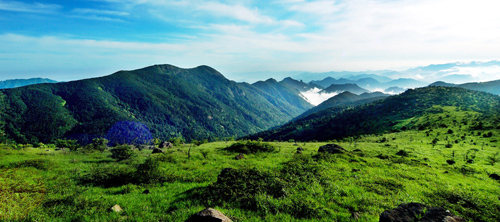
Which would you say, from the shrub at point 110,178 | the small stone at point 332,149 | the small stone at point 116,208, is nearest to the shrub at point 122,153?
the shrub at point 110,178

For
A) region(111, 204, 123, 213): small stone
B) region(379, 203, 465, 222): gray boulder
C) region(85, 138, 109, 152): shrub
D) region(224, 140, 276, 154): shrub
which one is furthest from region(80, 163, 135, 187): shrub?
region(85, 138, 109, 152): shrub

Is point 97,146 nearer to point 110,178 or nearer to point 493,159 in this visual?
point 110,178

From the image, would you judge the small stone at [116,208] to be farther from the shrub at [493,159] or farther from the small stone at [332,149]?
the shrub at [493,159]

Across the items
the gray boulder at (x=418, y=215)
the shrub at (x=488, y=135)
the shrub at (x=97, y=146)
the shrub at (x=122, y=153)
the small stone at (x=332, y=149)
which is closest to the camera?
the gray boulder at (x=418, y=215)

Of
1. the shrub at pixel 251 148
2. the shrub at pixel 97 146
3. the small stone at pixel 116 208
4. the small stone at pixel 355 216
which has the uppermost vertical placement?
the small stone at pixel 116 208

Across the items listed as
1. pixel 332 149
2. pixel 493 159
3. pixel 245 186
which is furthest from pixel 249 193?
pixel 493 159

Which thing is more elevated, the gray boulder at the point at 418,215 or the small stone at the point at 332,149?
the gray boulder at the point at 418,215

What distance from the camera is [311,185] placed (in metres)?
16.8

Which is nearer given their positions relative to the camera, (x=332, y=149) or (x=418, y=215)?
(x=418, y=215)

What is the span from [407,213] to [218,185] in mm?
11657

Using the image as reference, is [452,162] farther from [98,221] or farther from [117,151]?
[117,151]

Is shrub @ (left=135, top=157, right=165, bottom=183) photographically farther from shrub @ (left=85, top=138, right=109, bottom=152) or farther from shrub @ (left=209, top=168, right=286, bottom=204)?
shrub @ (left=85, top=138, right=109, bottom=152)

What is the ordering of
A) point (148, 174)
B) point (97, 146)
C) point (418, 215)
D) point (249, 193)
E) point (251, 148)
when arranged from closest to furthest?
point (418, 215)
point (249, 193)
point (148, 174)
point (251, 148)
point (97, 146)

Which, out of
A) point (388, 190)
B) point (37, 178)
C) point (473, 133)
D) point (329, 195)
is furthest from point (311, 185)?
point (473, 133)
